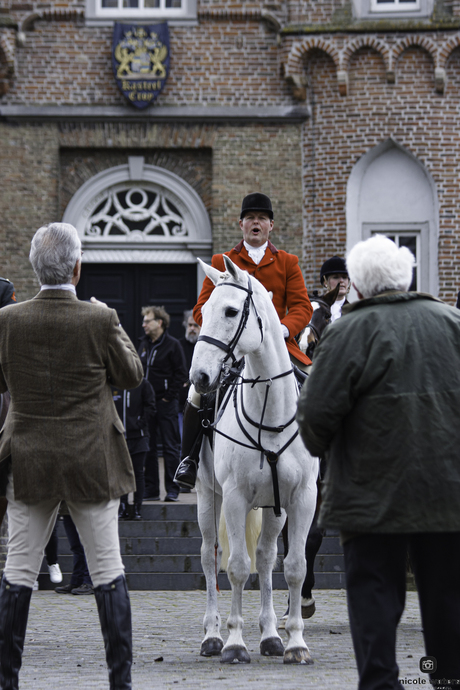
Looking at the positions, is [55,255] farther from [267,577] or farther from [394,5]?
[394,5]

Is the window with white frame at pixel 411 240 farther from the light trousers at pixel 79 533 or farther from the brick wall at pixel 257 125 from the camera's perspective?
the light trousers at pixel 79 533

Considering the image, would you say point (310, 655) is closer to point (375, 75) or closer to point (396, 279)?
point (396, 279)

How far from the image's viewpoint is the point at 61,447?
434cm

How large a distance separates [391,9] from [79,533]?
13866mm

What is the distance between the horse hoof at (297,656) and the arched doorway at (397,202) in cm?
1089

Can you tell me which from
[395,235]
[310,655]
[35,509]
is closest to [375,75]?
[395,235]

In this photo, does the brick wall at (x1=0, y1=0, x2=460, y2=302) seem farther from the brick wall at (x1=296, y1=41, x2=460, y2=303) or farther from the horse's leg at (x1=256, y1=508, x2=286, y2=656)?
the horse's leg at (x1=256, y1=508, x2=286, y2=656)

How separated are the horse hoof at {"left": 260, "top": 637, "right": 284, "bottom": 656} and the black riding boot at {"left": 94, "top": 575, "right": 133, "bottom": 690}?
2.06 meters

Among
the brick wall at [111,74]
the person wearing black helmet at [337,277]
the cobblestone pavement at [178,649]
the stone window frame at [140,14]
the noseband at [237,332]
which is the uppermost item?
the stone window frame at [140,14]

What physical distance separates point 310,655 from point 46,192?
38.0 ft

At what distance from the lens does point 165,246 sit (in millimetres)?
16625

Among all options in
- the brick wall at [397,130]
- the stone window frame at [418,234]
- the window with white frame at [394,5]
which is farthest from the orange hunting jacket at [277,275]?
the window with white frame at [394,5]

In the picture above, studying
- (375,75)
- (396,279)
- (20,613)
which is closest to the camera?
(396,279)

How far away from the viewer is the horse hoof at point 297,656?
5.88m
